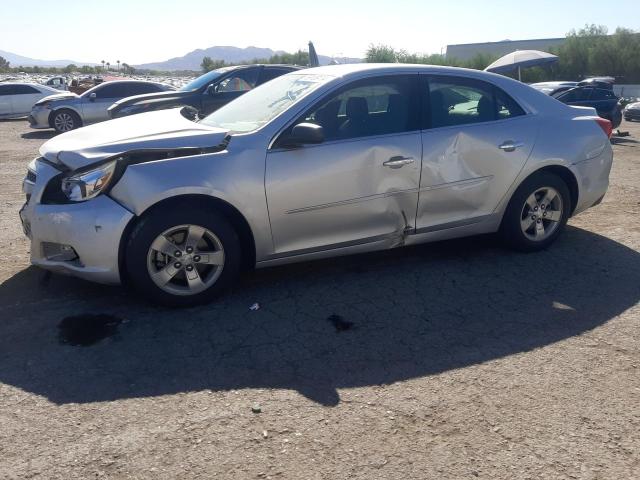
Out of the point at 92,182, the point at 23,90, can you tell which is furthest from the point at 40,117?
the point at 92,182

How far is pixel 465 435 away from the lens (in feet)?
10.2

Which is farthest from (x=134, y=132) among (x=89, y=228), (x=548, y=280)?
(x=548, y=280)

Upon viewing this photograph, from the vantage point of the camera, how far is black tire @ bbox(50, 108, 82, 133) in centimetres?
1736

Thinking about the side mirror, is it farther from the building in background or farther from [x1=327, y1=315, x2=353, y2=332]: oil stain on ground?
the building in background

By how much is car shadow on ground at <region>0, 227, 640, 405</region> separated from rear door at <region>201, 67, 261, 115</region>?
7647 millimetres

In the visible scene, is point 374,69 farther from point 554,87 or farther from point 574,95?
point 554,87

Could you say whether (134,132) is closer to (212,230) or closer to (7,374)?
(212,230)

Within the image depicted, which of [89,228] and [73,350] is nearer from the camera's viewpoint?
[73,350]

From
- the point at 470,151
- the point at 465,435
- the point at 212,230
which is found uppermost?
the point at 470,151

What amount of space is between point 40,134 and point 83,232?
49.2 ft

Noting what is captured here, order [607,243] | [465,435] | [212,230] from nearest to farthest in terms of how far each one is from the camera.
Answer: [465,435] < [212,230] < [607,243]

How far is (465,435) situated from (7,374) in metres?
2.57

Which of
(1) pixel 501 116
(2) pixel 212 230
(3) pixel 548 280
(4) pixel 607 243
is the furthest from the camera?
(4) pixel 607 243

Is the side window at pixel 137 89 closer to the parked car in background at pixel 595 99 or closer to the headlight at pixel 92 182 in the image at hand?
the parked car in background at pixel 595 99
